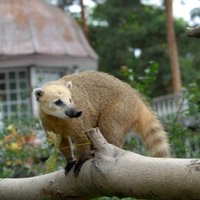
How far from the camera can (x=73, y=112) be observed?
3.89 meters

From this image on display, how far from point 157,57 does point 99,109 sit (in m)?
20.5

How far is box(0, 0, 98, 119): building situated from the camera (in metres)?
16.1

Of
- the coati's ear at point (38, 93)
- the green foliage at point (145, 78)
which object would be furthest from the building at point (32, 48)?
the coati's ear at point (38, 93)

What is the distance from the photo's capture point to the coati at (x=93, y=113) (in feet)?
13.4

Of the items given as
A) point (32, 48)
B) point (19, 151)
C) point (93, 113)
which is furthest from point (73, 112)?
point (32, 48)

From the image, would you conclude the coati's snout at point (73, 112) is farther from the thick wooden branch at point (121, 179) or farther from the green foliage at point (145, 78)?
the green foliage at point (145, 78)

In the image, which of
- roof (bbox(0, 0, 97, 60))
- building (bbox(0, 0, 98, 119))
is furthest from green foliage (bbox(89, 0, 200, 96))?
building (bbox(0, 0, 98, 119))

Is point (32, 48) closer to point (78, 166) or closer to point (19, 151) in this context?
point (19, 151)

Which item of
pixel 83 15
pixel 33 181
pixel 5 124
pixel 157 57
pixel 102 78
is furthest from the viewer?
pixel 157 57

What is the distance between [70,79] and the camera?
4754 mm

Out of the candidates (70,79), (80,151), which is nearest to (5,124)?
(70,79)

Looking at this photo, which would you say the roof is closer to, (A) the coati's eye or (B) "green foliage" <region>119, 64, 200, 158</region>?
(B) "green foliage" <region>119, 64, 200, 158</region>

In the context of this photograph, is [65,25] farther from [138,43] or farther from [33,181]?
[33,181]

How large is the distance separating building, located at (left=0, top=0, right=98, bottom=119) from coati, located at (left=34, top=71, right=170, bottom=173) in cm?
1083
